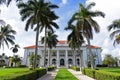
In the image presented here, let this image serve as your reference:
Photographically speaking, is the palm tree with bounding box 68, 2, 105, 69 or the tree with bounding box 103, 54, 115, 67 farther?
the tree with bounding box 103, 54, 115, 67

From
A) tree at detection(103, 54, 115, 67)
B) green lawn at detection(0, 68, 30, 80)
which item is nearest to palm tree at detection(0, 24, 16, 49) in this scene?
green lawn at detection(0, 68, 30, 80)

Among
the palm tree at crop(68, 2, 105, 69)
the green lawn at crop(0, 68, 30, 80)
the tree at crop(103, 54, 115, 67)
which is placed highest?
the palm tree at crop(68, 2, 105, 69)

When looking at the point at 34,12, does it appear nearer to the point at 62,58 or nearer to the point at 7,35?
the point at 7,35

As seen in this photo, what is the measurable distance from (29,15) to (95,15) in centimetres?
1164

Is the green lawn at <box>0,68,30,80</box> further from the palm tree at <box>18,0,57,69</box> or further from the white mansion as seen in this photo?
the white mansion

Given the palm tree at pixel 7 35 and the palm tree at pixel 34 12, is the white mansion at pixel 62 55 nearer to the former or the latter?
the palm tree at pixel 7 35

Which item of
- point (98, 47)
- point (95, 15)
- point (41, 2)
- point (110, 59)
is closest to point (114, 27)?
point (95, 15)

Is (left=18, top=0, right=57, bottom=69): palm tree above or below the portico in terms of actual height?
above

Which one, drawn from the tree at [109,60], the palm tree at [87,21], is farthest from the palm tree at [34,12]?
the tree at [109,60]

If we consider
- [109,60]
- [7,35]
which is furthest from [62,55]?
[7,35]

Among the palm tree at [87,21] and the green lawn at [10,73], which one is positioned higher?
the palm tree at [87,21]

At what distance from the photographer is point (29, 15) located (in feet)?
124

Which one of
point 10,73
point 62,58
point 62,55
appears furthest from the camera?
point 62,55

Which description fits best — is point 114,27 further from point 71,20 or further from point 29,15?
point 29,15
